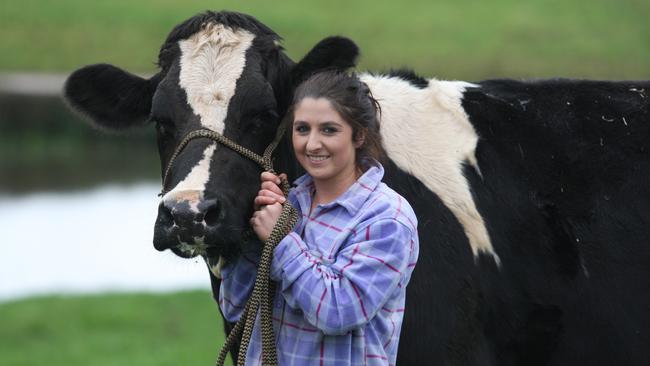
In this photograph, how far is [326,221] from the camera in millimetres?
3580

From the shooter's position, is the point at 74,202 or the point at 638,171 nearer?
the point at 638,171

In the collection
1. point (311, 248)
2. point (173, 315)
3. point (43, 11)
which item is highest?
point (311, 248)

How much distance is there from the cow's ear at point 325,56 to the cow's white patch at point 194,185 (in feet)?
2.07

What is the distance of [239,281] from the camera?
3811 millimetres

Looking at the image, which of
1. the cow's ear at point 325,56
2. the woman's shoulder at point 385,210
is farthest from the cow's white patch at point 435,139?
the woman's shoulder at point 385,210

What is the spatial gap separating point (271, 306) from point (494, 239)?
128cm

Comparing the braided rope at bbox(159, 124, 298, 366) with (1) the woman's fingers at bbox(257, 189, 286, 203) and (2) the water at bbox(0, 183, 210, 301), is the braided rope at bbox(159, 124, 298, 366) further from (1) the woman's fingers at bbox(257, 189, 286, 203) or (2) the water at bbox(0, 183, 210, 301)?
(2) the water at bbox(0, 183, 210, 301)

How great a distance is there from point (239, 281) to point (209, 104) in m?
0.66

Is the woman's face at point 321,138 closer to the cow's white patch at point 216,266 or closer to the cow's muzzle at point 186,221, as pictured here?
the cow's muzzle at point 186,221

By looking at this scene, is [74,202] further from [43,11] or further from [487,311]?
[43,11]

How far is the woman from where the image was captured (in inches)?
133

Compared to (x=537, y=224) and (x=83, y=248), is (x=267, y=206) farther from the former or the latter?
(x=83, y=248)

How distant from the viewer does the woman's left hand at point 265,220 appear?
357 centimetres

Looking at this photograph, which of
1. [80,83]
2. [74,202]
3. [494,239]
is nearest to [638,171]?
[494,239]
